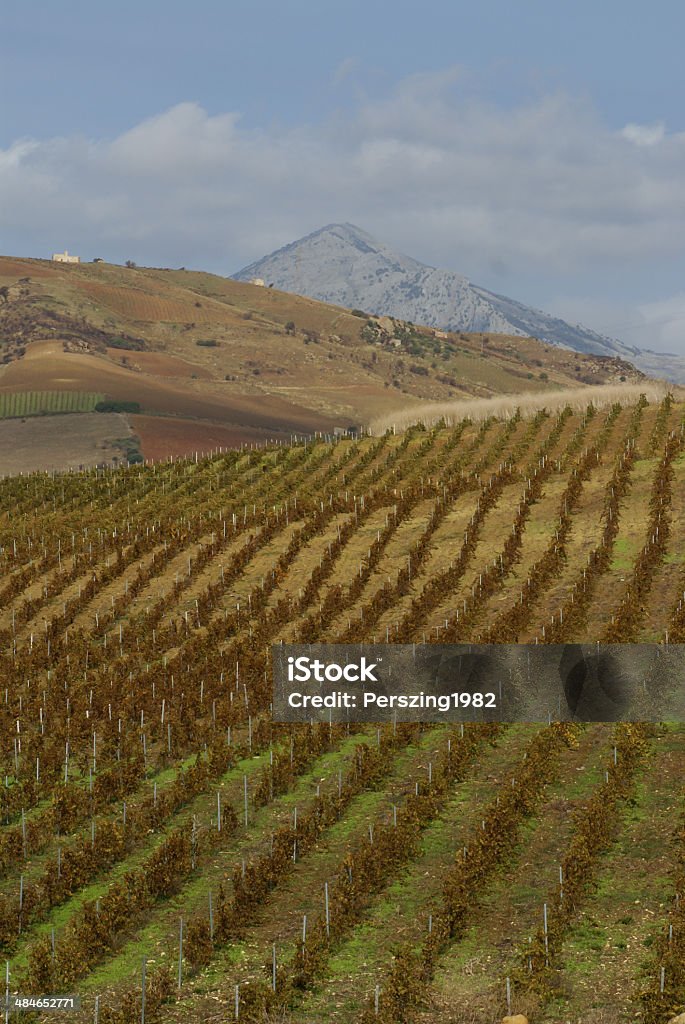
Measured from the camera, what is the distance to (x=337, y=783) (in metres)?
25.7

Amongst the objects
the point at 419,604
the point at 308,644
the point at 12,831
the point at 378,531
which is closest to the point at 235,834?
the point at 12,831

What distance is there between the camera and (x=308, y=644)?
3450 cm

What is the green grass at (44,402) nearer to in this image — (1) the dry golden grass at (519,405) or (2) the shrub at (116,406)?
(2) the shrub at (116,406)

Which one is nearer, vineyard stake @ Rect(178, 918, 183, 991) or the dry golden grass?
vineyard stake @ Rect(178, 918, 183, 991)

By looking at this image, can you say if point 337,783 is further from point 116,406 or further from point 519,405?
point 116,406

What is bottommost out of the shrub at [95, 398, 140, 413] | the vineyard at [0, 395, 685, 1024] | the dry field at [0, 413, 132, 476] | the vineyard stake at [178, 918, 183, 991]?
the vineyard stake at [178, 918, 183, 991]

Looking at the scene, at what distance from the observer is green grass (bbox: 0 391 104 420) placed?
15800cm

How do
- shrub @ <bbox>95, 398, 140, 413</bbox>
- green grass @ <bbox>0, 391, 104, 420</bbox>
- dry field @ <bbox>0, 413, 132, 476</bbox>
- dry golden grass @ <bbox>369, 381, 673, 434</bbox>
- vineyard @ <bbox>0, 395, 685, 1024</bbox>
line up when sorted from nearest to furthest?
vineyard @ <bbox>0, 395, 685, 1024</bbox> < dry golden grass @ <bbox>369, 381, 673, 434</bbox> < dry field @ <bbox>0, 413, 132, 476</bbox> < shrub @ <bbox>95, 398, 140, 413</bbox> < green grass @ <bbox>0, 391, 104, 420</bbox>

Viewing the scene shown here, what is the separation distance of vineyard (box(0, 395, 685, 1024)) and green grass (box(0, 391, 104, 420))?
112 m

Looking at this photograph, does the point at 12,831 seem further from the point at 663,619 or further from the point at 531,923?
the point at 663,619

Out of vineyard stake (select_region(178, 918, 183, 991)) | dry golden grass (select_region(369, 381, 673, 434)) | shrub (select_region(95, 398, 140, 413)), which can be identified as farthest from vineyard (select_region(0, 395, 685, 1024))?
shrub (select_region(95, 398, 140, 413))

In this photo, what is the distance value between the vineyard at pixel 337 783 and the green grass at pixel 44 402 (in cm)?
11170

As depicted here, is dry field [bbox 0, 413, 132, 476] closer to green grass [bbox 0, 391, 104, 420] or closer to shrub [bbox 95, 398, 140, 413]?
shrub [bbox 95, 398, 140, 413]

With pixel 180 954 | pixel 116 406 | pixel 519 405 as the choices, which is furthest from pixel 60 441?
pixel 180 954
